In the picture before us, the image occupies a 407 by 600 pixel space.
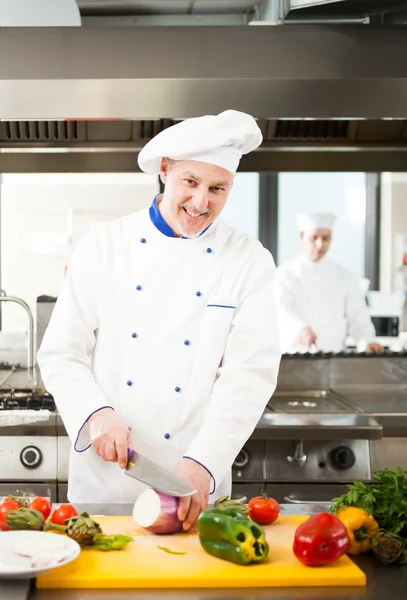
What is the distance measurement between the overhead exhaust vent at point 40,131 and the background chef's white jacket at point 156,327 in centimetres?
119

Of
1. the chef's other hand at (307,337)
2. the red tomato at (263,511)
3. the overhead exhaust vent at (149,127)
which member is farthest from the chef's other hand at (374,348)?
the red tomato at (263,511)

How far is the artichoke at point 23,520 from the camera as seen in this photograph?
1.46 metres

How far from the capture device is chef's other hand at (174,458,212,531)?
Result: 5.00 feet

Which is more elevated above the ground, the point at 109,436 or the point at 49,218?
the point at 49,218

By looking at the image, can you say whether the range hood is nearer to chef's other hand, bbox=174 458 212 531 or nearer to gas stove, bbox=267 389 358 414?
gas stove, bbox=267 389 358 414

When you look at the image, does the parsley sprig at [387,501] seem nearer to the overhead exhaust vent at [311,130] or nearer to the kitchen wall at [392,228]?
the overhead exhaust vent at [311,130]

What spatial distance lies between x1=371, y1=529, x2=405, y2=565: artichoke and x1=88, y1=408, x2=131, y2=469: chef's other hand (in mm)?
567

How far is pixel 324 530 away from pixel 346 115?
69.6 inches

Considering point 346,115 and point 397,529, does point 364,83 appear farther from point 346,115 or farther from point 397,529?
point 397,529

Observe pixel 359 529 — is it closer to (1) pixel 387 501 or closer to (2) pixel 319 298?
(1) pixel 387 501

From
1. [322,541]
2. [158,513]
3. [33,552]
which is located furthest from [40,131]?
[322,541]

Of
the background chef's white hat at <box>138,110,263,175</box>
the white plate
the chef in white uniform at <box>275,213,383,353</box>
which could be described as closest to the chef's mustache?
the background chef's white hat at <box>138,110,263,175</box>

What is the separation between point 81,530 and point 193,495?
25cm

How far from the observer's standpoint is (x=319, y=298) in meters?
4.30
